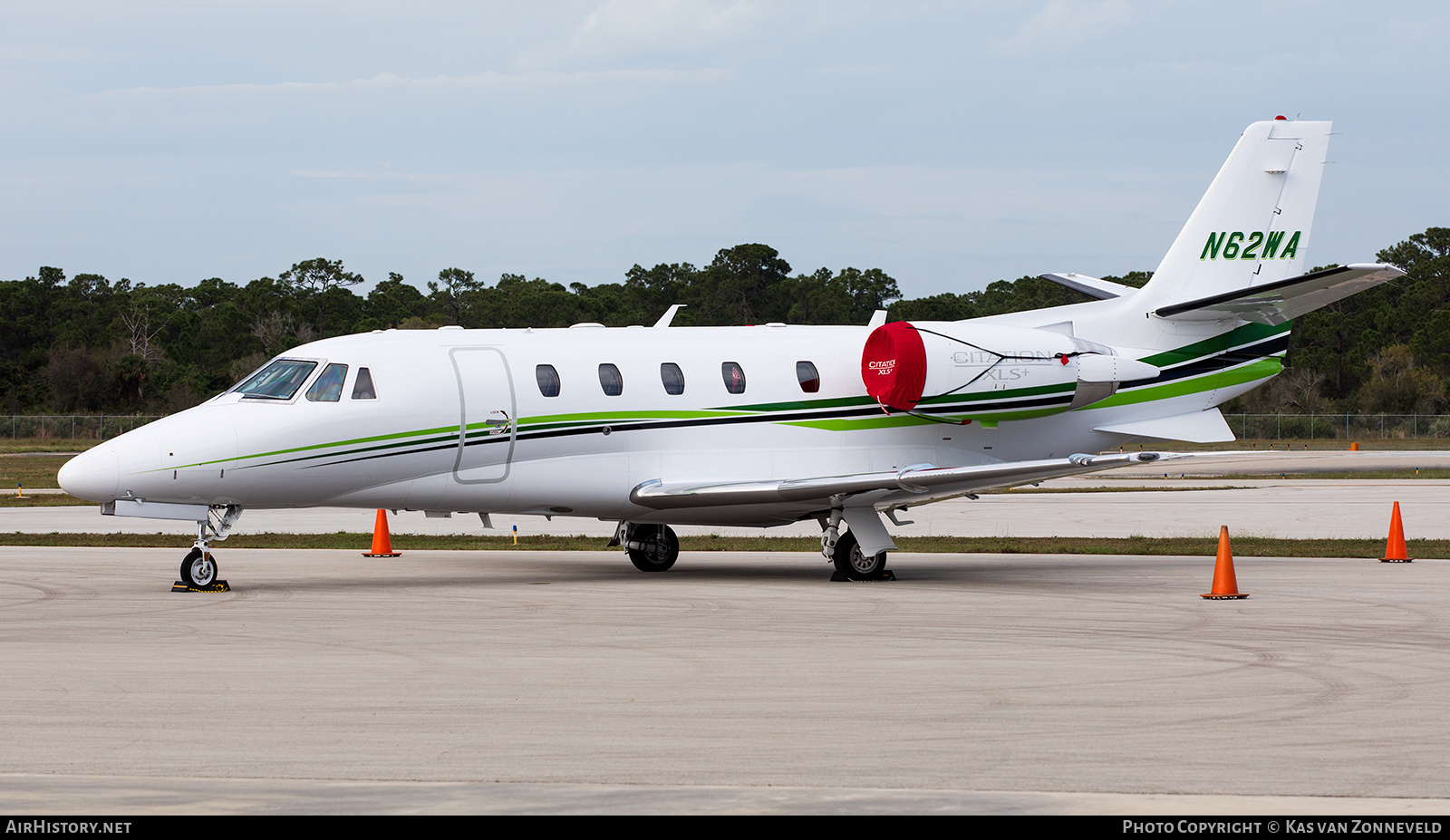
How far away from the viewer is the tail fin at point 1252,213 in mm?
23219

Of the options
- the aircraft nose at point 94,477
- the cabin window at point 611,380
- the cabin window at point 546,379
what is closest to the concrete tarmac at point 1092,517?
the cabin window at point 611,380

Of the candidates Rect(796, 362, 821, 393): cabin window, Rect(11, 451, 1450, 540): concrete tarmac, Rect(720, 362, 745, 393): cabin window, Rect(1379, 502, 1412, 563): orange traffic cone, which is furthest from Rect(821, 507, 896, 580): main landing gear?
Rect(11, 451, 1450, 540): concrete tarmac

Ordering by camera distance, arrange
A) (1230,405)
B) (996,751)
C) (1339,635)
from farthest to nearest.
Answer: (1230,405), (1339,635), (996,751)

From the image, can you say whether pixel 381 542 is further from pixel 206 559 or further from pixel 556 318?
pixel 556 318

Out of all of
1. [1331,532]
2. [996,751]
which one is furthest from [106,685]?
[1331,532]

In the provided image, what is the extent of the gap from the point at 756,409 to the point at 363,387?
5.40 meters

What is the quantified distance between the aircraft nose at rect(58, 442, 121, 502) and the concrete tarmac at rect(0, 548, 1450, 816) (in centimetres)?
128

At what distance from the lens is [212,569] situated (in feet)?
57.9

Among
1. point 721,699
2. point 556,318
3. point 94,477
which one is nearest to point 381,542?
point 94,477

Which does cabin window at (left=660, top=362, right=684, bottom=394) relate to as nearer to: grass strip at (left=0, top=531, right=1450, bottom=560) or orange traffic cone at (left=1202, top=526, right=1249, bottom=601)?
grass strip at (left=0, top=531, right=1450, bottom=560)

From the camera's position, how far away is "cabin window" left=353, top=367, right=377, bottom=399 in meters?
18.1

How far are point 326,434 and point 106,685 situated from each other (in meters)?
7.23
